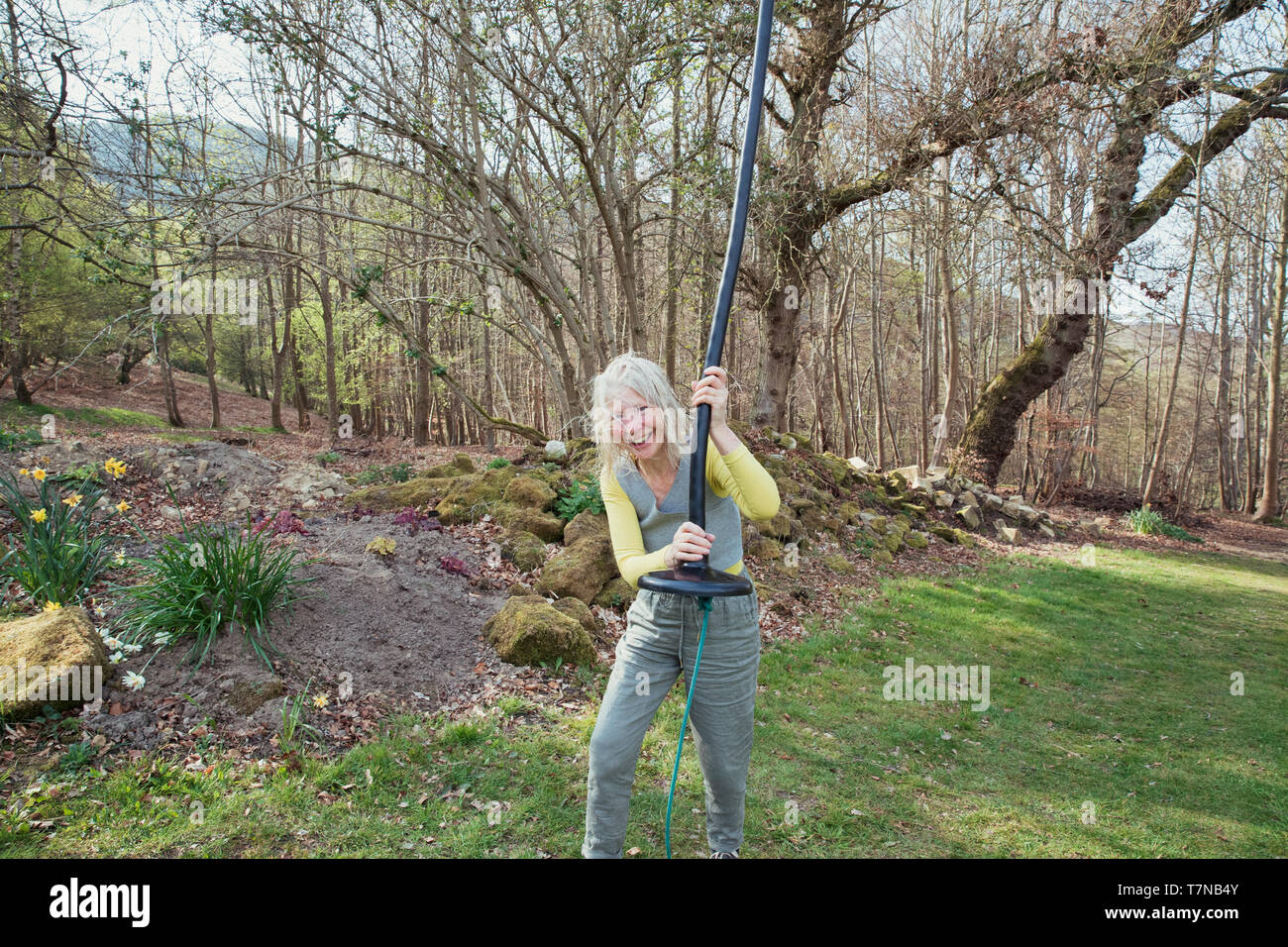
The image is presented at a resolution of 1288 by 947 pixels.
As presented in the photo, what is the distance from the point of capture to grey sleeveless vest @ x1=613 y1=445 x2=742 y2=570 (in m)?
2.23

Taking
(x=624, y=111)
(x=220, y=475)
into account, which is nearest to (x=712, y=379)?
(x=220, y=475)

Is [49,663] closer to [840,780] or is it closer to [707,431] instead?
[707,431]

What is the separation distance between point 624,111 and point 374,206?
28.7ft

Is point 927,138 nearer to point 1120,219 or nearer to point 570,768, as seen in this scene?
point 1120,219

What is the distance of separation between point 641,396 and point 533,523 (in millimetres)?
4914

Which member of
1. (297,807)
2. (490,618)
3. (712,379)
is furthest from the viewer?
(490,618)

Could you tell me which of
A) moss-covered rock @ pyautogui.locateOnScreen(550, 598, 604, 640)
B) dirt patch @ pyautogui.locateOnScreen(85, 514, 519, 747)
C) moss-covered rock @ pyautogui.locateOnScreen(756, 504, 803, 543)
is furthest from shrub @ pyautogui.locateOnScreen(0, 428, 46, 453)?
moss-covered rock @ pyautogui.locateOnScreen(756, 504, 803, 543)

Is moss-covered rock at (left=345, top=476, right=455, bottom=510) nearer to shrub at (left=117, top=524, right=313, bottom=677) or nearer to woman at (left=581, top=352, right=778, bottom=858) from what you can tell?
shrub at (left=117, top=524, right=313, bottom=677)

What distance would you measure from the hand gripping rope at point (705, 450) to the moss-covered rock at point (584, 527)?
4551 millimetres

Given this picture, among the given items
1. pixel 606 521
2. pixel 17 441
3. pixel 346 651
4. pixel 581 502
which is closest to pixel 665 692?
pixel 346 651

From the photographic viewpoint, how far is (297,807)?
296 cm

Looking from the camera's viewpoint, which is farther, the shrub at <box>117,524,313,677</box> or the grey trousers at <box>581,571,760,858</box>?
the shrub at <box>117,524,313,677</box>

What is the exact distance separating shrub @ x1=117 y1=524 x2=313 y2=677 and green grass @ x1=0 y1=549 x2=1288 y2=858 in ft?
2.57

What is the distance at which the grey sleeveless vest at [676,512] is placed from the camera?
2.23 m
